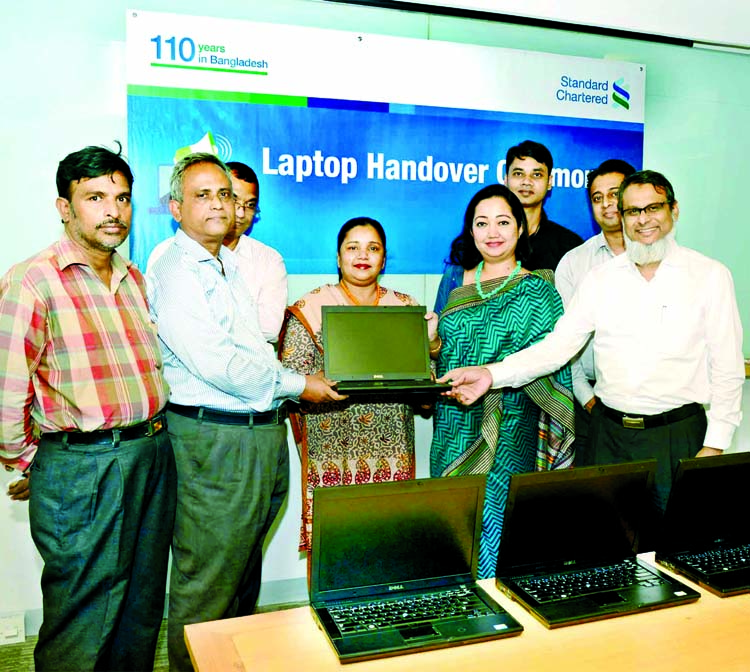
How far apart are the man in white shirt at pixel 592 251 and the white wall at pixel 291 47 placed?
478mm

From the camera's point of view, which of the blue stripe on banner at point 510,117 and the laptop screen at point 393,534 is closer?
the laptop screen at point 393,534

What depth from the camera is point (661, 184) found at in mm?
2574

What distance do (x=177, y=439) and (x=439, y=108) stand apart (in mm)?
1891

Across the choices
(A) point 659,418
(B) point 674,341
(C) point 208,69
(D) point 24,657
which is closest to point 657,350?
(B) point 674,341

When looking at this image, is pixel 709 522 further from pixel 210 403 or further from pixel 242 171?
pixel 242 171

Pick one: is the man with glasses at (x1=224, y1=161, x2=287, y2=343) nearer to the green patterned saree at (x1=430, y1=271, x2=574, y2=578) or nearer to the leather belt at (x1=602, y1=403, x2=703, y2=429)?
the green patterned saree at (x1=430, y1=271, x2=574, y2=578)

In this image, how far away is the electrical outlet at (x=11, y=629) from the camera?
9.34 ft

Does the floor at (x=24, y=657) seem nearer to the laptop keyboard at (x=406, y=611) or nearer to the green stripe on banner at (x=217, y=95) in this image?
the laptop keyboard at (x=406, y=611)

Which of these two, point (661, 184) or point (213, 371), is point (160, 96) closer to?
point (213, 371)

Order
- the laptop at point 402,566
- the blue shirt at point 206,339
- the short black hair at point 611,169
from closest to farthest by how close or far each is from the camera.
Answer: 1. the laptop at point 402,566
2. the blue shirt at point 206,339
3. the short black hair at point 611,169

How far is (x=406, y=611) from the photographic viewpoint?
146cm

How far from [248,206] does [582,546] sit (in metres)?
1.94

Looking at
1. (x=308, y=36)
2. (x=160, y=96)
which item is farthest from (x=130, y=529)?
(x=308, y=36)

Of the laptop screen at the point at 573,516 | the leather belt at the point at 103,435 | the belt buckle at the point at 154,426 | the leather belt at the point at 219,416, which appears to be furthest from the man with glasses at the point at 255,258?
the laptop screen at the point at 573,516
